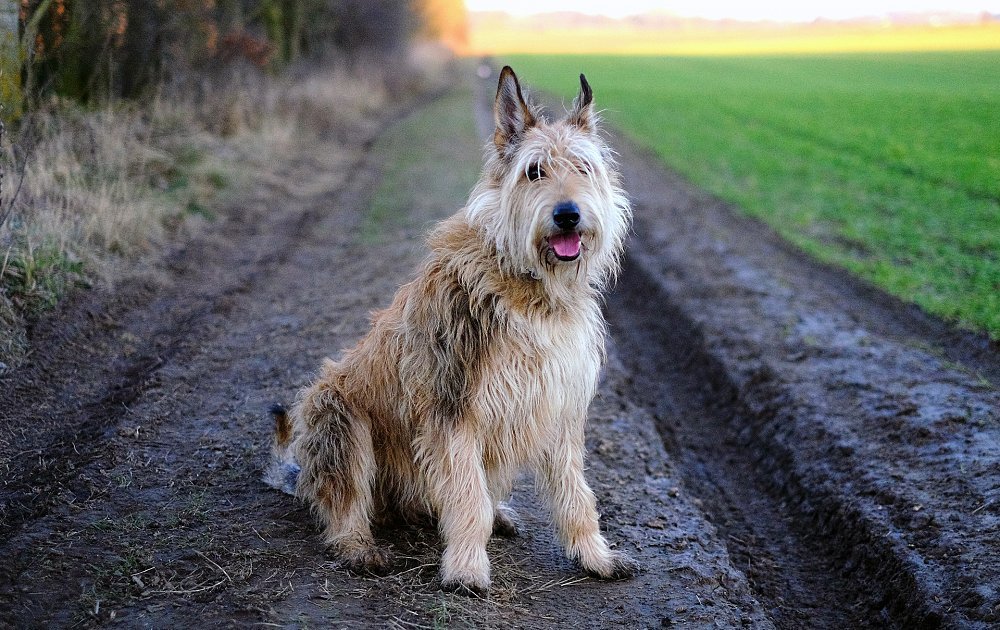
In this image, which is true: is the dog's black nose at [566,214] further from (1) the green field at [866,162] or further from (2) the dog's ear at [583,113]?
(1) the green field at [866,162]

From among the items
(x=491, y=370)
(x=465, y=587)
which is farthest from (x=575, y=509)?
(x=491, y=370)

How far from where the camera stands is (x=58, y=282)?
25.7ft

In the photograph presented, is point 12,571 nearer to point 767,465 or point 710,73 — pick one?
point 767,465

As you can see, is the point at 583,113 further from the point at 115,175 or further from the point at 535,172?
the point at 115,175

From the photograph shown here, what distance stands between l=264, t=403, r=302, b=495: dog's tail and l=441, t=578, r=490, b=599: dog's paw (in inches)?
46.7

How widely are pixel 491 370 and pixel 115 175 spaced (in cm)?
880

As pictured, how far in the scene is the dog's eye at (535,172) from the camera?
14.0 feet

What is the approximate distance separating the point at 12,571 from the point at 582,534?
2965 millimetres

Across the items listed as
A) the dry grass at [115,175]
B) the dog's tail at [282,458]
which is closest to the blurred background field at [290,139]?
the dry grass at [115,175]

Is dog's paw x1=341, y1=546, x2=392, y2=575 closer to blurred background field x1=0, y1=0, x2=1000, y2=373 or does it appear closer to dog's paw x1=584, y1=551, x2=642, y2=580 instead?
dog's paw x1=584, y1=551, x2=642, y2=580

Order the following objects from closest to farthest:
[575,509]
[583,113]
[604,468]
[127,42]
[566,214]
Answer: [566,214]
[583,113]
[575,509]
[604,468]
[127,42]

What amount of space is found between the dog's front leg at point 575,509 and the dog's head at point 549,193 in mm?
1009

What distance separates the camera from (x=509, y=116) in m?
4.47

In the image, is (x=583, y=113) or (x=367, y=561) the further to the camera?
(x=583, y=113)
